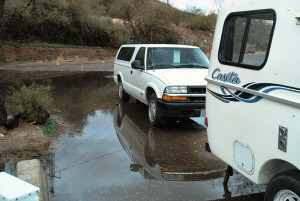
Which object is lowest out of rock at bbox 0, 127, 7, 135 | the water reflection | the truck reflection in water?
the truck reflection in water

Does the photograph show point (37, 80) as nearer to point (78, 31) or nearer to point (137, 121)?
point (137, 121)

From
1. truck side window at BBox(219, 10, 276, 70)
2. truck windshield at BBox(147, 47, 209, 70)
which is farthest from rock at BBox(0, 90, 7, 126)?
truck side window at BBox(219, 10, 276, 70)

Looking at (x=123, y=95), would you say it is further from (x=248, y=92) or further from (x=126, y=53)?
(x=248, y=92)

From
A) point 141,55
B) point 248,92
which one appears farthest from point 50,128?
point 248,92

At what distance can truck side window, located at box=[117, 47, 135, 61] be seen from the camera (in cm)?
995

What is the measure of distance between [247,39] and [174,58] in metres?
4.80

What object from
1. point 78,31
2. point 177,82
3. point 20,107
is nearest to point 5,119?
point 20,107

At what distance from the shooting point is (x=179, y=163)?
5812 millimetres

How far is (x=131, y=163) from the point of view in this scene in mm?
5805

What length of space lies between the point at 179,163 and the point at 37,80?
38.2ft

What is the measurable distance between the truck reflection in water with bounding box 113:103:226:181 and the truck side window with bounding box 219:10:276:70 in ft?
6.81

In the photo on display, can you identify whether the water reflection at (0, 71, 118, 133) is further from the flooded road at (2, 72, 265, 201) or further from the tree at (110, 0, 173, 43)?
the tree at (110, 0, 173, 43)

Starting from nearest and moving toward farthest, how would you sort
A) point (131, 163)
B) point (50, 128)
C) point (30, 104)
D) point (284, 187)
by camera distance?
1. point (284, 187)
2. point (131, 163)
3. point (30, 104)
4. point (50, 128)

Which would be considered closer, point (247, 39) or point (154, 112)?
point (247, 39)
